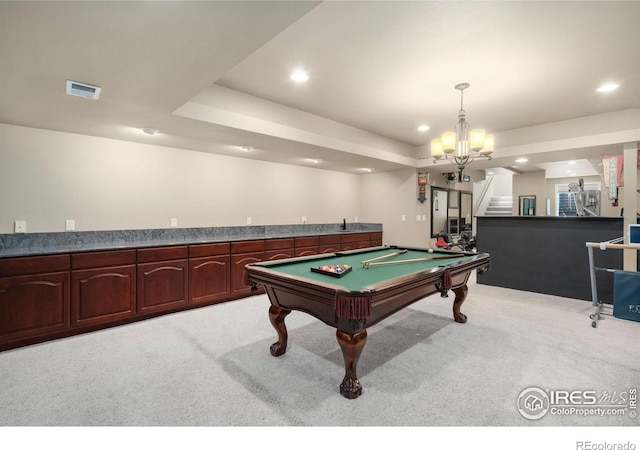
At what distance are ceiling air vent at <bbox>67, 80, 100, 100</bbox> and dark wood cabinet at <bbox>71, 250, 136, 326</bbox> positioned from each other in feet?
4.97

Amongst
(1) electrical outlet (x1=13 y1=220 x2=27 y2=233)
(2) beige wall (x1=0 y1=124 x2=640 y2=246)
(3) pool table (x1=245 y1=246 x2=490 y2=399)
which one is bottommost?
(3) pool table (x1=245 y1=246 x2=490 y2=399)

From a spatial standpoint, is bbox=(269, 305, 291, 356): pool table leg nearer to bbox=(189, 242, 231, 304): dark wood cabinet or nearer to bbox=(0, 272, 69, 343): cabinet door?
bbox=(189, 242, 231, 304): dark wood cabinet

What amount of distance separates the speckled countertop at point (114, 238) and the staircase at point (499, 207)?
8.12 m

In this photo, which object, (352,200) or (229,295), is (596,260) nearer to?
(352,200)

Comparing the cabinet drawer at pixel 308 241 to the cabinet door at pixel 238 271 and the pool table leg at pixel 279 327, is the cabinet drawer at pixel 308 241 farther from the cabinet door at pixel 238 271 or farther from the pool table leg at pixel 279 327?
the pool table leg at pixel 279 327

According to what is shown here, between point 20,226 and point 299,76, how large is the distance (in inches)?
129

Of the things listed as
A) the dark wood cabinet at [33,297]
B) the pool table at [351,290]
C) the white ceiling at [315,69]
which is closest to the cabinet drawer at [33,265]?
the dark wood cabinet at [33,297]

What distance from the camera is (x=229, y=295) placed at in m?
4.13

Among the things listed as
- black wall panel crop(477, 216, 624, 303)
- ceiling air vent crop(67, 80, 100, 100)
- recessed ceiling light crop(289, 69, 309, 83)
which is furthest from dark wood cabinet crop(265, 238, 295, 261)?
black wall panel crop(477, 216, 624, 303)

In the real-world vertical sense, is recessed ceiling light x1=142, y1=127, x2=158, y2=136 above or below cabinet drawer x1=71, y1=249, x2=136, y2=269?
above

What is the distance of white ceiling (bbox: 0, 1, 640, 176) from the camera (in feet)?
5.43

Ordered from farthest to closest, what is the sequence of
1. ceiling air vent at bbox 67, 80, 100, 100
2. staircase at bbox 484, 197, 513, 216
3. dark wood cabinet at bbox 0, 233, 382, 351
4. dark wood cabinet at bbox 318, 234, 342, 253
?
1. staircase at bbox 484, 197, 513, 216
2. dark wood cabinet at bbox 318, 234, 342, 253
3. dark wood cabinet at bbox 0, 233, 382, 351
4. ceiling air vent at bbox 67, 80, 100, 100

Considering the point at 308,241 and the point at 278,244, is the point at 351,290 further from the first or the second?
the point at 308,241
